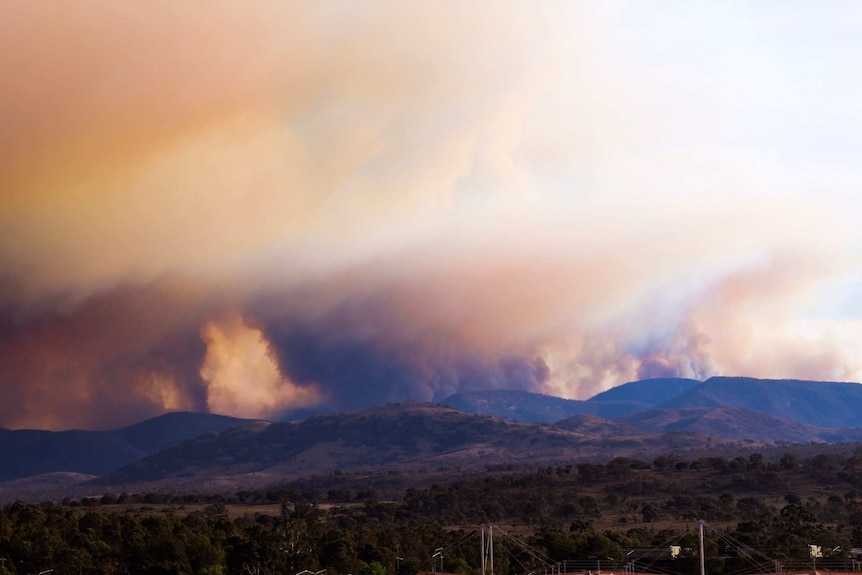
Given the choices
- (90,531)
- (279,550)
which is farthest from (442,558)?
(90,531)

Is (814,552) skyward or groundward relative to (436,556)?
groundward

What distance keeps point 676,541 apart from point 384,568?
5085 cm

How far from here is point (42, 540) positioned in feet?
476

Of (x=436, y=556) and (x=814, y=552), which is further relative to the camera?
(x=436, y=556)

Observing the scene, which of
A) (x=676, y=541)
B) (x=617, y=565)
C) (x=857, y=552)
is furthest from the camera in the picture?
(x=676, y=541)

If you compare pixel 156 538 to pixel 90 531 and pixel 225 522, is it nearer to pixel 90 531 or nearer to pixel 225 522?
pixel 90 531

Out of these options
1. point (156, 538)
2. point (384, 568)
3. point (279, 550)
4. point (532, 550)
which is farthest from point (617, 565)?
point (156, 538)

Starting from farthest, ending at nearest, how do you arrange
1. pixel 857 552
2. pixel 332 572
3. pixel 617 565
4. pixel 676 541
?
pixel 676 541 → pixel 617 565 → pixel 857 552 → pixel 332 572

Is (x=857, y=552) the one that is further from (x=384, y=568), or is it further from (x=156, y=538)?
(x=156, y=538)

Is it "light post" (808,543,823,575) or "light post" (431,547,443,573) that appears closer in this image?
"light post" (808,543,823,575)

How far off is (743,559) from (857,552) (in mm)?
14386

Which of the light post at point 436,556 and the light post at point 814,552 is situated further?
the light post at point 436,556

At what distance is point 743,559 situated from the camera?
15612 centimetres

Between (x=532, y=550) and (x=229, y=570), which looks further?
(x=532, y=550)
